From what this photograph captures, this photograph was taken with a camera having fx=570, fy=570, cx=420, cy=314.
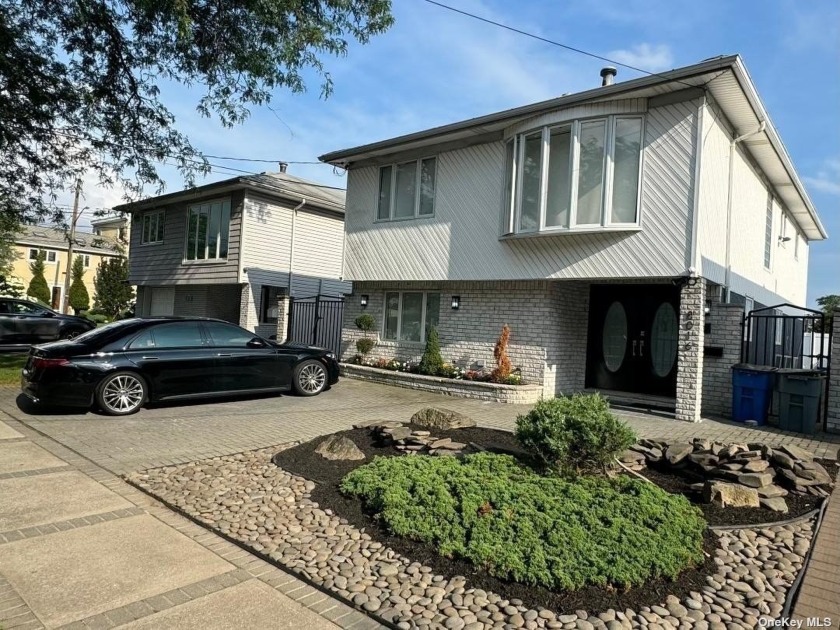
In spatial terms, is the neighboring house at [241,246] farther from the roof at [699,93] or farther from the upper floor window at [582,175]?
the upper floor window at [582,175]

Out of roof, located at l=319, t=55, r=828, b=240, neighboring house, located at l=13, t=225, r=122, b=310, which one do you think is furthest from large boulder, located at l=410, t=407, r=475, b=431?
neighboring house, located at l=13, t=225, r=122, b=310

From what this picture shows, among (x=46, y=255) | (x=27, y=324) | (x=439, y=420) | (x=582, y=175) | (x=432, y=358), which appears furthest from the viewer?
(x=46, y=255)

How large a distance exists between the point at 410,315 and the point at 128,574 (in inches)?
410

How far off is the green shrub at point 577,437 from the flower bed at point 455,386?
4.92 m

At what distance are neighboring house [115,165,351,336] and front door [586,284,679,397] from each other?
25.9 feet

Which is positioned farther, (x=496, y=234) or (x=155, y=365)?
(x=496, y=234)

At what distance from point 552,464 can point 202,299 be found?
18.4m

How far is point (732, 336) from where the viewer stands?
9750 millimetres

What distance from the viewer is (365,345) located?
13.8 metres

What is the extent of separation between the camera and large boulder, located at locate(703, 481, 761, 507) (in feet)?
15.3

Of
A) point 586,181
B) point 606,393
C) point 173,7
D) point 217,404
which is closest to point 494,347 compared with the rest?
point 606,393

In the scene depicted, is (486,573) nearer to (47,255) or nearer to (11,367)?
(11,367)

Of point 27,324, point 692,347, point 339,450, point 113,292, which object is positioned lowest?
point 339,450

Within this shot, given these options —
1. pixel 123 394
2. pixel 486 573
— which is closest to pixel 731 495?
pixel 486 573
